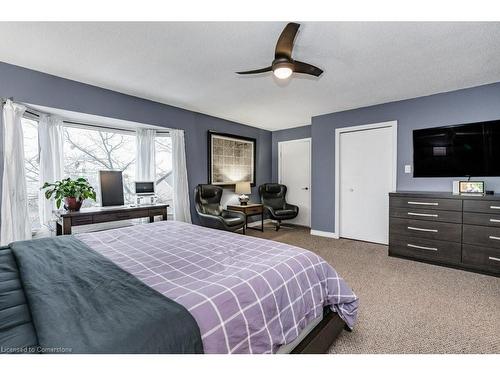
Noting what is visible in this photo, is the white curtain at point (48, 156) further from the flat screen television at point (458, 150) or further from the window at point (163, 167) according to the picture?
the flat screen television at point (458, 150)

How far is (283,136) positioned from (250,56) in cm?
367

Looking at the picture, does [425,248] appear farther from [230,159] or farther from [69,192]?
[69,192]

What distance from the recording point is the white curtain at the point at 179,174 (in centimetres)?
405

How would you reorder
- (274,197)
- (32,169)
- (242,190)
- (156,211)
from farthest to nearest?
1. (274,197)
2. (242,190)
3. (156,211)
4. (32,169)

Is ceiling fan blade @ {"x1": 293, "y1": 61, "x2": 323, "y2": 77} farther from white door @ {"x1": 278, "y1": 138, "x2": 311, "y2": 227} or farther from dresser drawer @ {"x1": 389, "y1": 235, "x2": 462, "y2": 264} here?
white door @ {"x1": 278, "y1": 138, "x2": 311, "y2": 227}

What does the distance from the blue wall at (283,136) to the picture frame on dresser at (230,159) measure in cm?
70

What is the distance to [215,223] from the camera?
14.1ft

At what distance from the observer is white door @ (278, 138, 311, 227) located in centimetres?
553

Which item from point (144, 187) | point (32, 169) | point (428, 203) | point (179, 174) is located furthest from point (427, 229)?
point (32, 169)

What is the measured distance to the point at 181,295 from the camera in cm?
104

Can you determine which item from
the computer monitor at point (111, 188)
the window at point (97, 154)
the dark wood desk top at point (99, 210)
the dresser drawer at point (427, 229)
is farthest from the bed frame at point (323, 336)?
the window at point (97, 154)

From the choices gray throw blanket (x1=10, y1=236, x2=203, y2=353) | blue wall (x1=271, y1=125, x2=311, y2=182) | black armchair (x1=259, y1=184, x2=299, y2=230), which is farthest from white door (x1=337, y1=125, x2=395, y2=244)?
gray throw blanket (x1=10, y1=236, x2=203, y2=353)

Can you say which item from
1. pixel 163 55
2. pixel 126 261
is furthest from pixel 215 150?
pixel 126 261

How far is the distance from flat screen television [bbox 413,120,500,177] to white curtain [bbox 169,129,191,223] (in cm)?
376
